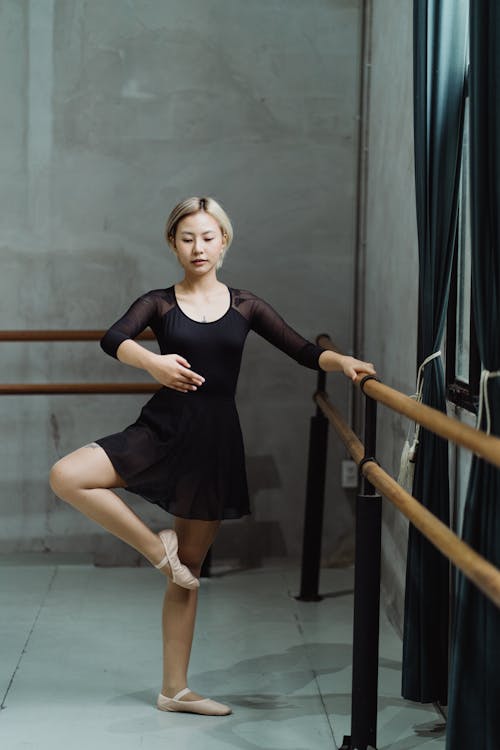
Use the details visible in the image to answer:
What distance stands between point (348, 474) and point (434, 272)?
6.86 ft

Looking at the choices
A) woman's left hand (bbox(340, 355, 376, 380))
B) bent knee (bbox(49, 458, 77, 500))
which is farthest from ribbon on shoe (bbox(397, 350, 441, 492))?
bent knee (bbox(49, 458, 77, 500))

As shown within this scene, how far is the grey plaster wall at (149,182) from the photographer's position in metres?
4.62

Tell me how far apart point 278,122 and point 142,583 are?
6.70 ft

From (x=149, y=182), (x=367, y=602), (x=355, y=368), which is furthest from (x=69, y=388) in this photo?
(x=367, y=602)

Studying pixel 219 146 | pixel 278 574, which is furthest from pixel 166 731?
pixel 219 146

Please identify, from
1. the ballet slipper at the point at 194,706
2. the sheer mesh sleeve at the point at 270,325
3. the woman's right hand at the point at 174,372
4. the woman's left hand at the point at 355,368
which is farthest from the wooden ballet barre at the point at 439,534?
the ballet slipper at the point at 194,706

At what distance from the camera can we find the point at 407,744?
2816 mm

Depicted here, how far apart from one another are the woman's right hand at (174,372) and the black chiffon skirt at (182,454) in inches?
8.1

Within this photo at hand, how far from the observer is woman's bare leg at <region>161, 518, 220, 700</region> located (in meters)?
3.01

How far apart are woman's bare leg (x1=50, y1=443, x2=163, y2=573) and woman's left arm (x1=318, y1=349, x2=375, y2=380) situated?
64 centimetres

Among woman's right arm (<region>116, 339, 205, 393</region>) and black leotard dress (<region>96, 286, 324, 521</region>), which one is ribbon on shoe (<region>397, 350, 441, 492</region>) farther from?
woman's right arm (<region>116, 339, 205, 393</region>)

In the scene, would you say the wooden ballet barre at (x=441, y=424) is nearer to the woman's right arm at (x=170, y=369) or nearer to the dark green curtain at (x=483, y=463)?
the dark green curtain at (x=483, y=463)

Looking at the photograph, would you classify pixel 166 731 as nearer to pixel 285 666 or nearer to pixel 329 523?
pixel 285 666

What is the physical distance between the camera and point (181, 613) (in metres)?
3.04
